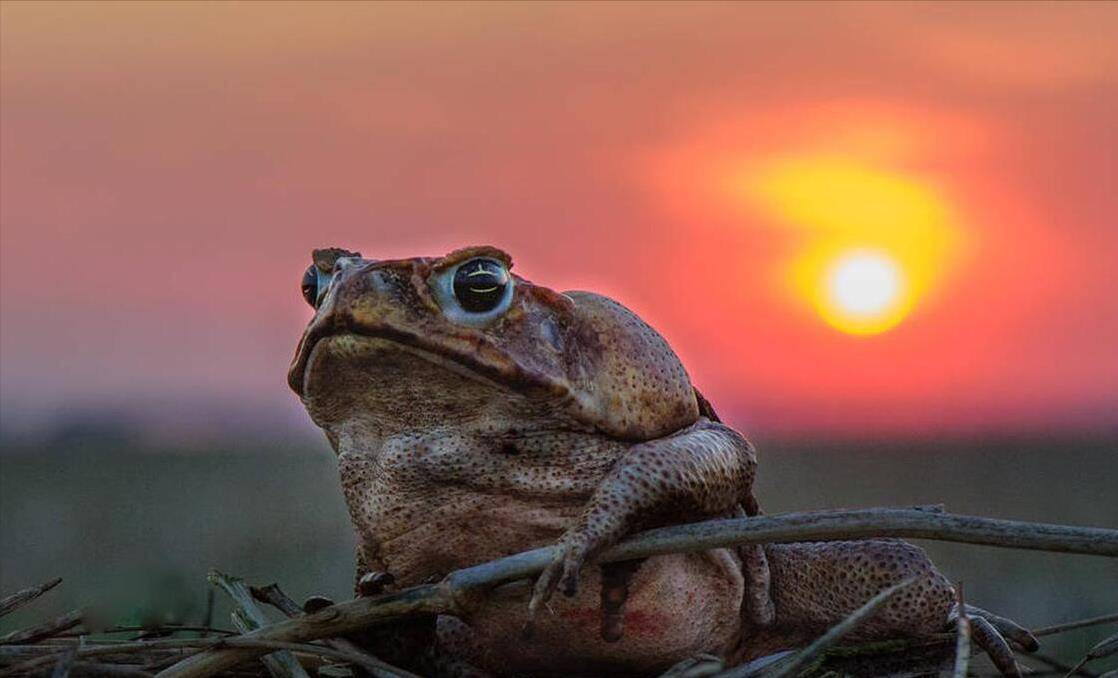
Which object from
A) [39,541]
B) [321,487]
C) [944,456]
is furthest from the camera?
[944,456]

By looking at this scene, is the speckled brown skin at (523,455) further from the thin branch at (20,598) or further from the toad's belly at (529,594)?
the thin branch at (20,598)

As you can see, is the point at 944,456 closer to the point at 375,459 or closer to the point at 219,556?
the point at 219,556

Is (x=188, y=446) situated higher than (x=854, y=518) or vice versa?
(x=854, y=518)

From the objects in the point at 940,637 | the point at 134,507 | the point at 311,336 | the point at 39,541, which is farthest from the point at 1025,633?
the point at 134,507

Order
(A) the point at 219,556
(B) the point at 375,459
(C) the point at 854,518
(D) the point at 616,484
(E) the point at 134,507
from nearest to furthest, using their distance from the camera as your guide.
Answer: (C) the point at 854,518
(D) the point at 616,484
(B) the point at 375,459
(A) the point at 219,556
(E) the point at 134,507

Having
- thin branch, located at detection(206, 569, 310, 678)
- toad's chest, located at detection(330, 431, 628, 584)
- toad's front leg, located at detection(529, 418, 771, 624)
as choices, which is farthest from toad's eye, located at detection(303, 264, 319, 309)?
toad's front leg, located at detection(529, 418, 771, 624)

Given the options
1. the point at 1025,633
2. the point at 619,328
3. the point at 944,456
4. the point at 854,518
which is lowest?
the point at 944,456
